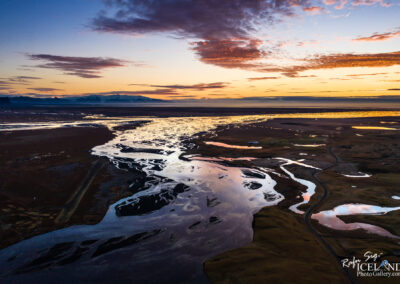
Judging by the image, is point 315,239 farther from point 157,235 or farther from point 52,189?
point 52,189

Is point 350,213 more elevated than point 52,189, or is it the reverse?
point 52,189

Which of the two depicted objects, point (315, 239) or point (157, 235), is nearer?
point (315, 239)

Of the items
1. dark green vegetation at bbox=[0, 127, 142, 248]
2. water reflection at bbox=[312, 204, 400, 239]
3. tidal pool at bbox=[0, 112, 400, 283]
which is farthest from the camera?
dark green vegetation at bbox=[0, 127, 142, 248]

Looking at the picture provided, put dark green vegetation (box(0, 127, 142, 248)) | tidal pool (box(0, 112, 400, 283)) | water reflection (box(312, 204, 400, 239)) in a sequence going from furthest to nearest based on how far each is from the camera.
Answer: dark green vegetation (box(0, 127, 142, 248)) → water reflection (box(312, 204, 400, 239)) → tidal pool (box(0, 112, 400, 283))

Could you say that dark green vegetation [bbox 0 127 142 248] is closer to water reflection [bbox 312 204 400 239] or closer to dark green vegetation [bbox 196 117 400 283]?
dark green vegetation [bbox 196 117 400 283]

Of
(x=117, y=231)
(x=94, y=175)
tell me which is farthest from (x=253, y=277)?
(x=94, y=175)

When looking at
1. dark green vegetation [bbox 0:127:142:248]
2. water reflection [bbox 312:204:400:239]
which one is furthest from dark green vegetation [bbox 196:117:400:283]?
dark green vegetation [bbox 0:127:142:248]

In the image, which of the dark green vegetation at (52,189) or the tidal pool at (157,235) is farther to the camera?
the dark green vegetation at (52,189)

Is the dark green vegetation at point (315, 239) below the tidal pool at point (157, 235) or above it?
above

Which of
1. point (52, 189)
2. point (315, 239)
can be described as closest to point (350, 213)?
point (315, 239)

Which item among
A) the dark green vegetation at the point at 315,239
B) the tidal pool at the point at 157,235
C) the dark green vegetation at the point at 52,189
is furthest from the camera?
the dark green vegetation at the point at 52,189

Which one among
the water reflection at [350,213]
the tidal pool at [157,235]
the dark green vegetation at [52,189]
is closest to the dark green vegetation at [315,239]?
the water reflection at [350,213]

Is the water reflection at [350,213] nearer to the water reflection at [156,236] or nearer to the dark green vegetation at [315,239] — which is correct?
the dark green vegetation at [315,239]
